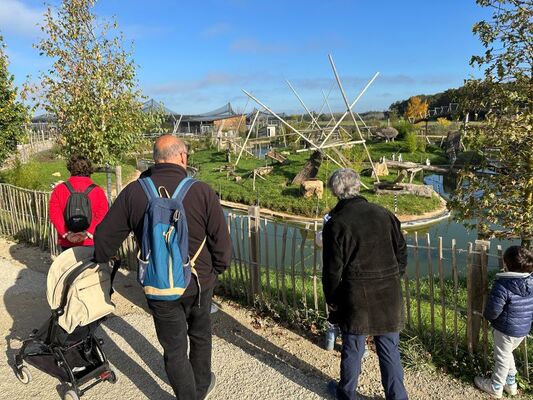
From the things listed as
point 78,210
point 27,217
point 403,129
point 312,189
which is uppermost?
point 403,129

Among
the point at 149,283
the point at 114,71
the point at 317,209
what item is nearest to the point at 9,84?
the point at 114,71

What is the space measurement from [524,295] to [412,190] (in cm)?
1390

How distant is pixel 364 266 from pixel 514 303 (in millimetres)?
1150

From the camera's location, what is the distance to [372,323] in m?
2.66

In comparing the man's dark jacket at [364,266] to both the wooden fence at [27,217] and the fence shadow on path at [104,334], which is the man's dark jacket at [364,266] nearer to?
the fence shadow on path at [104,334]

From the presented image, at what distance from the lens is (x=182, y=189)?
8.11 feet

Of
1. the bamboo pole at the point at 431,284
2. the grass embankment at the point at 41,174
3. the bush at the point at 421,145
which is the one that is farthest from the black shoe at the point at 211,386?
the bush at the point at 421,145

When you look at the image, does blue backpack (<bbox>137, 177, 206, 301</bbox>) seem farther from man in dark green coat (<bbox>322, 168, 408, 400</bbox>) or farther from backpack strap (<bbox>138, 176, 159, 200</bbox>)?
man in dark green coat (<bbox>322, 168, 408, 400</bbox>)

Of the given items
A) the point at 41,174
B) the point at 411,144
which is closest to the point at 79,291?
the point at 41,174

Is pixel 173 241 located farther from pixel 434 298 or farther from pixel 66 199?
pixel 434 298

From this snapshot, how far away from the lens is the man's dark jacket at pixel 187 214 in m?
2.47

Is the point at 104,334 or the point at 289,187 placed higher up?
the point at 104,334

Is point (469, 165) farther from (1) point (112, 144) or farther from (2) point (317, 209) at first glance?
(2) point (317, 209)

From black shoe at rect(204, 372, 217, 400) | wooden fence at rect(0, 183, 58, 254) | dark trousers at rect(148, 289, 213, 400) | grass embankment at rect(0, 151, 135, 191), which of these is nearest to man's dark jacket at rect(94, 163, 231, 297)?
dark trousers at rect(148, 289, 213, 400)
